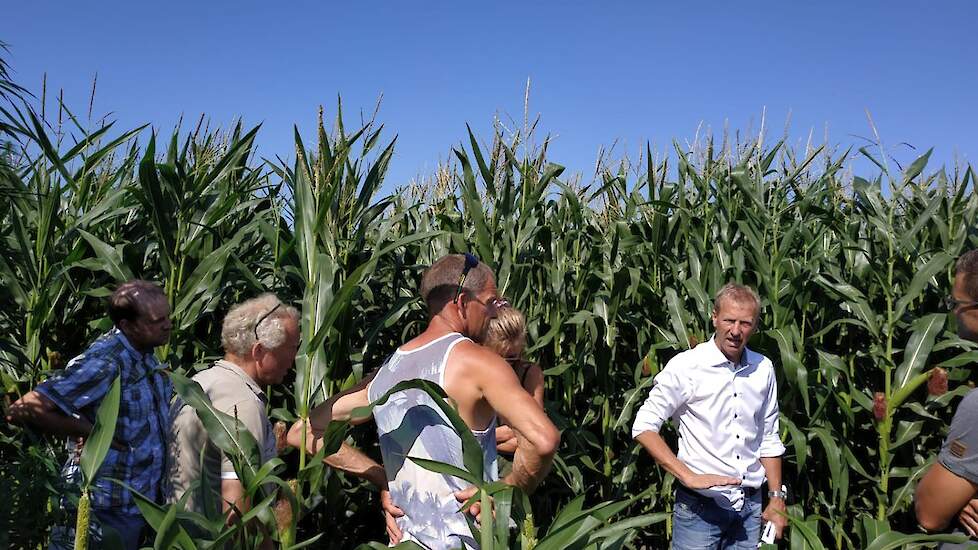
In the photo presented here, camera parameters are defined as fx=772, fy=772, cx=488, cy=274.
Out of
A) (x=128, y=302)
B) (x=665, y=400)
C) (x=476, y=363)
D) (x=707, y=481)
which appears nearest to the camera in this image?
→ (x=476, y=363)

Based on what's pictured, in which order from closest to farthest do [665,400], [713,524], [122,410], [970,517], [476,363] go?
1. [970,517]
2. [476,363]
3. [122,410]
4. [713,524]
5. [665,400]

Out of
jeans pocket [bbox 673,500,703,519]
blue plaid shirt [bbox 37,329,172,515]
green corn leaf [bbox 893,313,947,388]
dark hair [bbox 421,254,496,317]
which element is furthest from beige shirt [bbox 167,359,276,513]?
green corn leaf [bbox 893,313,947,388]

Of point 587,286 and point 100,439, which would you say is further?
point 587,286

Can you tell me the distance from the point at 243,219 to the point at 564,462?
2.53 m

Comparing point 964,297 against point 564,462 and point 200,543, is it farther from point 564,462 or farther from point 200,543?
point 564,462

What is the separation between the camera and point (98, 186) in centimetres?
512

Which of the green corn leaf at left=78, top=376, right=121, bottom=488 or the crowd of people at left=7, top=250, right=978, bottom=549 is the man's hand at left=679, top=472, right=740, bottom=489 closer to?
the crowd of people at left=7, top=250, right=978, bottom=549

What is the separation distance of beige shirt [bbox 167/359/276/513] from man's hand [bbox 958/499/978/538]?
6.74ft

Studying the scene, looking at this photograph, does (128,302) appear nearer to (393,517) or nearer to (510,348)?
(393,517)

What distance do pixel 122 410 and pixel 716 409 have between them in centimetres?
240

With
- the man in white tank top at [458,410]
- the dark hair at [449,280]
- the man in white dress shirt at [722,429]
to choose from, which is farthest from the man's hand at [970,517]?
the dark hair at [449,280]

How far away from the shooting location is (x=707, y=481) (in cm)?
321

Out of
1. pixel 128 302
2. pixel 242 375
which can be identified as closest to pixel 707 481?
pixel 242 375

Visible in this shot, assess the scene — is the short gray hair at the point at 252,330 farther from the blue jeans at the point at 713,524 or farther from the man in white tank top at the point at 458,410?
the blue jeans at the point at 713,524
